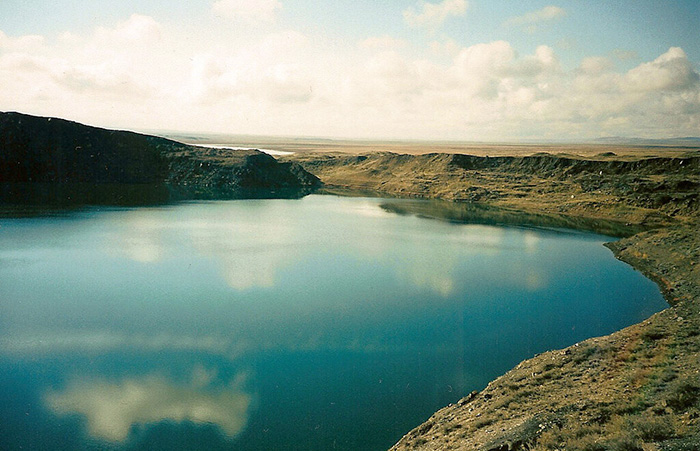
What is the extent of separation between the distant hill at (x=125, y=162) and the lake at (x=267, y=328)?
45.5 meters

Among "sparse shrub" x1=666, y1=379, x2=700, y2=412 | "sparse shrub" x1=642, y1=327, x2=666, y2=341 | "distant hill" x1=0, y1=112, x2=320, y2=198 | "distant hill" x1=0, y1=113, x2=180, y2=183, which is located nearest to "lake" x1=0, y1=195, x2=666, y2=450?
"sparse shrub" x1=642, y1=327, x2=666, y2=341

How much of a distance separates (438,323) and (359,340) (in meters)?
4.99

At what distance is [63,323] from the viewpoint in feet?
69.8

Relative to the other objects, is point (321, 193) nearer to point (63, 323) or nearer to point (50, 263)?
point (50, 263)

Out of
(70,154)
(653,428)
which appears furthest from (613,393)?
(70,154)

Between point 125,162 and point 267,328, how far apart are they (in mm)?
85246

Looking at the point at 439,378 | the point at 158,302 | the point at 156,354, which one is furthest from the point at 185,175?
the point at 439,378

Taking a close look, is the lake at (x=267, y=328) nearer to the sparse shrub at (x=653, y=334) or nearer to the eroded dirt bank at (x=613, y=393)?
the eroded dirt bank at (x=613, y=393)

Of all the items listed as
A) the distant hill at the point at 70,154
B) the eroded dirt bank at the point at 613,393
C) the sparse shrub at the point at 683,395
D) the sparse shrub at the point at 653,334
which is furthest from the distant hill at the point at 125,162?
the sparse shrub at the point at 683,395

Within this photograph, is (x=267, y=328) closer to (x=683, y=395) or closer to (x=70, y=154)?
(x=683, y=395)

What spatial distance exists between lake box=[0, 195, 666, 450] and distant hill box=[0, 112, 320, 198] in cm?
4553

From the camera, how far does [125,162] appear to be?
91.3m

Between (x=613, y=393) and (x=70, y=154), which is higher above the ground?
(x=70, y=154)

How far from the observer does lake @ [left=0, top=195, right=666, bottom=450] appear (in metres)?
14.0
